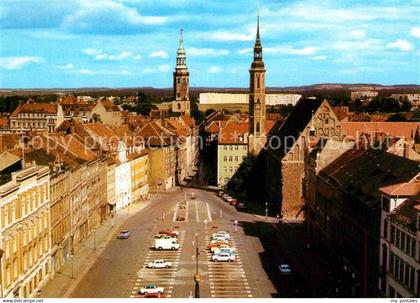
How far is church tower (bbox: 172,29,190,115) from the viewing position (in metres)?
184

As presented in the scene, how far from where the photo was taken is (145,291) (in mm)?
52625

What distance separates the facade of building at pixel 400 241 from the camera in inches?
1612

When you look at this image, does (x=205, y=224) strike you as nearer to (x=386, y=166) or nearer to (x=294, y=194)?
(x=294, y=194)

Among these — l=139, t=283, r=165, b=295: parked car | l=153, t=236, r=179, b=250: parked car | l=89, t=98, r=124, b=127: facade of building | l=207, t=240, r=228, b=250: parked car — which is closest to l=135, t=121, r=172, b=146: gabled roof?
l=89, t=98, r=124, b=127: facade of building

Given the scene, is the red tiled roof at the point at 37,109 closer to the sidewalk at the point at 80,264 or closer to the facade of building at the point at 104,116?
the facade of building at the point at 104,116

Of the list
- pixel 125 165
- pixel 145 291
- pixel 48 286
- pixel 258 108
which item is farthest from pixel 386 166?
pixel 258 108

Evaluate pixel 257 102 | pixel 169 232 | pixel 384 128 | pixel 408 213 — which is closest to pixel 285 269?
pixel 408 213

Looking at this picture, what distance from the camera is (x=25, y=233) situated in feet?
164

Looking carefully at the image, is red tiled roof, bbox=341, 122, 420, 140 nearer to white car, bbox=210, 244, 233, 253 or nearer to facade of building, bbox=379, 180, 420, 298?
white car, bbox=210, 244, 233, 253

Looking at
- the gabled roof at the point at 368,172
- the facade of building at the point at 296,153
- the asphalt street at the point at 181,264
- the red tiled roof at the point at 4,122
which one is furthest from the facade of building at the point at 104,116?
the gabled roof at the point at 368,172

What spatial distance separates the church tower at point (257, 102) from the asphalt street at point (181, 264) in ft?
85.8

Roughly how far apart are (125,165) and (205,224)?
1888 cm

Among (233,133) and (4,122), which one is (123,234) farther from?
(4,122)

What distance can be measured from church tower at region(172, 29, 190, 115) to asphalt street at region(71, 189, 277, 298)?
3778 inches
